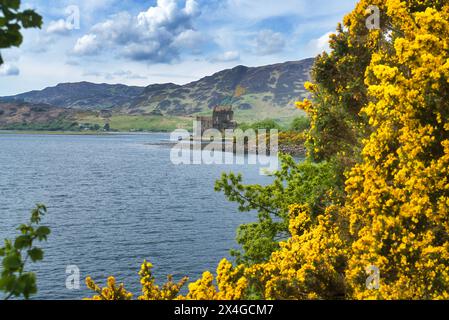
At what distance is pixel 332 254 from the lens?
14.0 m

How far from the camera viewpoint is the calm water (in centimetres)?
3666

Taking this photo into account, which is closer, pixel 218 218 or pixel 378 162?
pixel 378 162

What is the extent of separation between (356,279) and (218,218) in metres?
43.2

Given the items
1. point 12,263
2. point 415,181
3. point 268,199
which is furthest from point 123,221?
point 12,263

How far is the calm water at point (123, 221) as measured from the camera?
3666 cm

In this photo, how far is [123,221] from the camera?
5244cm

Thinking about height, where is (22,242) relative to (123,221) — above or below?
above

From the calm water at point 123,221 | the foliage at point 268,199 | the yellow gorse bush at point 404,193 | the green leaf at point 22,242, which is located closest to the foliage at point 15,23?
the green leaf at point 22,242

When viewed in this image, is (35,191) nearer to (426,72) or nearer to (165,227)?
(165,227)

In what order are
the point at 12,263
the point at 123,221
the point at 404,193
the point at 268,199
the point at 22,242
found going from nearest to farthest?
1. the point at 12,263
2. the point at 22,242
3. the point at 404,193
4. the point at 268,199
5. the point at 123,221

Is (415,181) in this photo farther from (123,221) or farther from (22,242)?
(123,221)

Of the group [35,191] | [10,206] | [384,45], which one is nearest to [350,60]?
[384,45]

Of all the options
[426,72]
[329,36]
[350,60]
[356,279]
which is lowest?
[356,279]

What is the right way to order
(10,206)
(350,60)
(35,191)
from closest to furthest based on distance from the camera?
1. (350,60)
2. (10,206)
3. (35,191)
